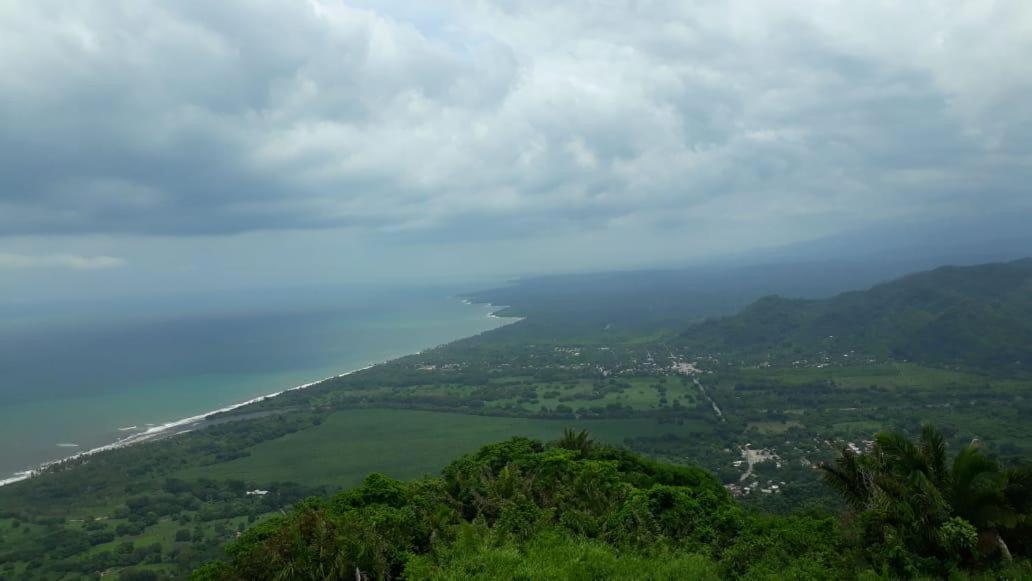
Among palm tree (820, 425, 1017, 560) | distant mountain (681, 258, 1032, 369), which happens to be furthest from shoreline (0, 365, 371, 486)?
distant mountain (681, 258, 1032, 369)

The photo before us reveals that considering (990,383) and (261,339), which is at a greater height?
(261,339)

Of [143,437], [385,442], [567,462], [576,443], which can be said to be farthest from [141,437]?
[567,462]

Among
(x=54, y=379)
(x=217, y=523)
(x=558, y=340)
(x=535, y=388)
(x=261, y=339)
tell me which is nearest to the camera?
(x=217, y=523)

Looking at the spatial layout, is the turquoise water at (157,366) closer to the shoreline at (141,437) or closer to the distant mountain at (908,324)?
the shoreline at (141,437)

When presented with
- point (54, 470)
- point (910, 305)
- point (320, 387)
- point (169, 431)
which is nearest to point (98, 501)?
point (54, 470)

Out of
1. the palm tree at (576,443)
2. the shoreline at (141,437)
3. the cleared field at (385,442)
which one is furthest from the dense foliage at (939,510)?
the shoreline at (141,437)

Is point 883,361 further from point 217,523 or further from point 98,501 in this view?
point 98,501
